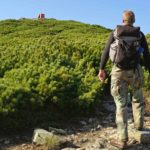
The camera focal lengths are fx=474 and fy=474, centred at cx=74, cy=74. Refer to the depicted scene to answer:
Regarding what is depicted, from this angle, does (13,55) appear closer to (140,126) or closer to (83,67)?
(83,67)

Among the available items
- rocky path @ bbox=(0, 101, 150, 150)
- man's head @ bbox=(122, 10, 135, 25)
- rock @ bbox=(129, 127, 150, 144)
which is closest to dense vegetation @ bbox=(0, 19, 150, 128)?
rocky path @ bbox=(0, 101, 150, 150)

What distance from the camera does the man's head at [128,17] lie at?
763 cm

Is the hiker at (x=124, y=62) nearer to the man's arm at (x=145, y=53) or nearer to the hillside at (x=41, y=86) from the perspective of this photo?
the man's arm at (x=145, y=53)

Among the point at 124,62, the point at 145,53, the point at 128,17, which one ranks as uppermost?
the point at 128,17

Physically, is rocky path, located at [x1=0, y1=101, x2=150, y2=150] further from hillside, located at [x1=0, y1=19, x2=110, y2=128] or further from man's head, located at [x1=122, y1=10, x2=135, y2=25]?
man's head, located at [x1=122, y1=10, x2=135, y2=25]

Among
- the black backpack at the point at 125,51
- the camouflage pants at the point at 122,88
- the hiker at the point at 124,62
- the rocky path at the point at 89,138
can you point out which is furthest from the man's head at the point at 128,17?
the rocky path at the point at 89,138

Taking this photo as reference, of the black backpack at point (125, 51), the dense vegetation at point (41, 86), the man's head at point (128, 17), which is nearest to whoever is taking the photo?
the black backpack at point (125, 51)

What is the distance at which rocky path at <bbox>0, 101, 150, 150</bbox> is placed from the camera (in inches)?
316

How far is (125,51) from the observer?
746 centimetres

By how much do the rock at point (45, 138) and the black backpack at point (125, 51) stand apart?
1637mm

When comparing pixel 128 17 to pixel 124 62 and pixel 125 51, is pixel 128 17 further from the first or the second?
pixel 124 62

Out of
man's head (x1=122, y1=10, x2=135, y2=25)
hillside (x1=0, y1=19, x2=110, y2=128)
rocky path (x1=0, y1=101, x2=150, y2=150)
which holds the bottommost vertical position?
rocky path (x1=0, y1=101, x2=150, y2=150)

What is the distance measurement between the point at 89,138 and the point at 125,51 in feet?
6.41

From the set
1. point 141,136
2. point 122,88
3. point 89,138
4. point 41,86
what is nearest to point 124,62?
point 122,88
